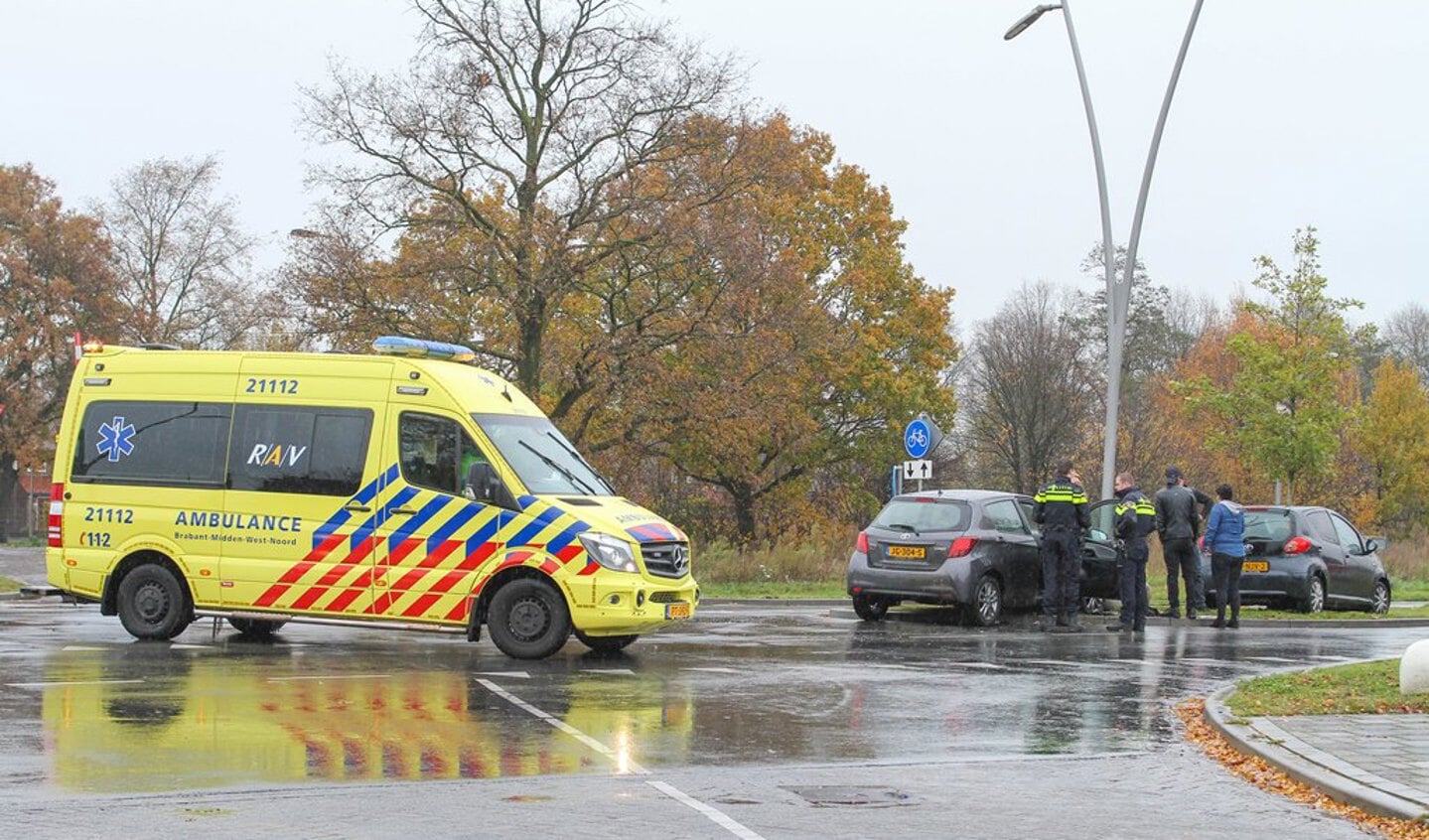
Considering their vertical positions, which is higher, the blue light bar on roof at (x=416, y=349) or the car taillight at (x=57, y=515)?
the blue light bar on roof at (x=416, y=349)

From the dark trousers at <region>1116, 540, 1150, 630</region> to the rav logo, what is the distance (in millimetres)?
9546

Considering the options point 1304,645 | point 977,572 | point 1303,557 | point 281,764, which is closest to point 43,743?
point 281,764

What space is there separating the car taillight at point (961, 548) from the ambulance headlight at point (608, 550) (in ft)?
19.1

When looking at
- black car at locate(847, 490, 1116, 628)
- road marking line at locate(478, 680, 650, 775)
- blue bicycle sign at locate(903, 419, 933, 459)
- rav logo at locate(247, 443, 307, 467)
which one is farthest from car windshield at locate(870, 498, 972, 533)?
road marking line at locate(478, 680, 650, 775)

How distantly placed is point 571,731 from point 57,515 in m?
7.77

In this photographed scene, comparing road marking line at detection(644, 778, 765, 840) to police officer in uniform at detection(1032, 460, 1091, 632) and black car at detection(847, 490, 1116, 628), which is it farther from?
police officer in uniform at detection(1032, 460, 1091, 632)

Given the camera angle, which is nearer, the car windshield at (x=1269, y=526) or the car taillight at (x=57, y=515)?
the car taillight at (x=57, y=515)

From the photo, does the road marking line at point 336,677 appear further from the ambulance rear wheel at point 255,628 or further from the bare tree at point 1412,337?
the bare tree at point 1412,337

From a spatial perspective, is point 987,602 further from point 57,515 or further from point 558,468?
point 57,515

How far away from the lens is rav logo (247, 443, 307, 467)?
51.0 feet

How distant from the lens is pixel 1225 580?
20.8m

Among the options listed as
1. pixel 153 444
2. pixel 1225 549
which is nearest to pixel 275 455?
pixel 153 444

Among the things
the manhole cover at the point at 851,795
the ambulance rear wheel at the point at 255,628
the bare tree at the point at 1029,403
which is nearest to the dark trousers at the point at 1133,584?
the ambulance rear wheel at the point at 255,628

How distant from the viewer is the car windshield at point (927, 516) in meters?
19.7
